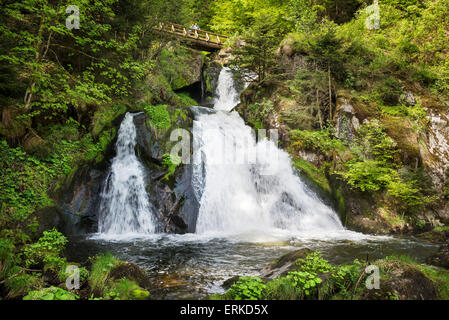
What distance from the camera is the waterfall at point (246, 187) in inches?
354

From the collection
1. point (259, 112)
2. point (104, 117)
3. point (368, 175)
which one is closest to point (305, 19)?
point (259, 112)

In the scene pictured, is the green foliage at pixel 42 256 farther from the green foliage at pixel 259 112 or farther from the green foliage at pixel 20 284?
the green foliage at pixel 259 112

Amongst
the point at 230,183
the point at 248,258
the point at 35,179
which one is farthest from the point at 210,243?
the point at 35,179

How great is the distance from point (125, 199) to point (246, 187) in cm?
479

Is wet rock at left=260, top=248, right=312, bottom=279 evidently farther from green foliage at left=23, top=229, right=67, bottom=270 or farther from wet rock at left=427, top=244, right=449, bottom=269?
green foliage at left=23, top=229, right=67, bottom=270

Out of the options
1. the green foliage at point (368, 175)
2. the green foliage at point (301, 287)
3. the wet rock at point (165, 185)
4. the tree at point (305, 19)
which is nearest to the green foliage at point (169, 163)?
the wet rock at point (165, 185)

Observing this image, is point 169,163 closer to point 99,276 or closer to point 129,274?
point 129,274

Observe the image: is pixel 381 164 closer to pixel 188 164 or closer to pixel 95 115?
pixel 188 164

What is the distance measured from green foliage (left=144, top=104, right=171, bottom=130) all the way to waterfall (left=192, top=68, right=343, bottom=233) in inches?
54.1

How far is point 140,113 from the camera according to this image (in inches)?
402

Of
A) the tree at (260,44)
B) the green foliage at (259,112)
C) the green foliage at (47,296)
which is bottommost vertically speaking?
the green foliage at (47,296)

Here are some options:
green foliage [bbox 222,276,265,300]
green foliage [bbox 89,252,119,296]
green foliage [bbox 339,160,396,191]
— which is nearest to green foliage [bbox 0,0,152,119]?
green foliage [bbox 89,252,119,296]

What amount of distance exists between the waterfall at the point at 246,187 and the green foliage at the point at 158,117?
54.1 inches
